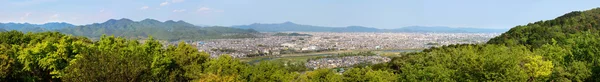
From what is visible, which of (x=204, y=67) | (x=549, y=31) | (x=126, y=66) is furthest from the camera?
(x=549, y=31)

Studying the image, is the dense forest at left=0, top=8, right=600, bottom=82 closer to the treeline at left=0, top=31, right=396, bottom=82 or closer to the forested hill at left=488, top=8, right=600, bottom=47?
the treeline at left=0, top=31, right=396, bottom=82

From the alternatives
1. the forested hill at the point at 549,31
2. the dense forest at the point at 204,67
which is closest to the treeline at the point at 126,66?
the dense forest at the point at 204,67

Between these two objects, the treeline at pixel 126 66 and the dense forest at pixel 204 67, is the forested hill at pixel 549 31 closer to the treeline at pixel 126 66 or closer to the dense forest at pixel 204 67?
the dense forest at pixel 204 67

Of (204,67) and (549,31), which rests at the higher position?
(549,31)

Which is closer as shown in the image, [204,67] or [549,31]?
[204,67]

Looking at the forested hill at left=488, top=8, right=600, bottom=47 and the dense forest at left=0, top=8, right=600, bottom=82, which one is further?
the forested hill at left=488, top=8, right=600, bottom=47

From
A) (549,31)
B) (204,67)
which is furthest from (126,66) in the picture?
(549,31)

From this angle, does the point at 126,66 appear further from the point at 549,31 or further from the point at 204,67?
the point at 549,31

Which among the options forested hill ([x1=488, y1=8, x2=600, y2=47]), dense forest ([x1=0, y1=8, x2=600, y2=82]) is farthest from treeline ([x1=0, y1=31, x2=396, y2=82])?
forested hill ([x1=488, y1=8, x2=600, y2=47])

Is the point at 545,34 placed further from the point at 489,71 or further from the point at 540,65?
the point at 489,71

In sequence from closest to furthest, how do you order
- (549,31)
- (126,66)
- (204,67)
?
1. (126,66)
2. (204,67)
3. (549,31)

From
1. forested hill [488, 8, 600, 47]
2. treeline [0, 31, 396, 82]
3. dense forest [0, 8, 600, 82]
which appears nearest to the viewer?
dense forest [0, 8, 600, 82]
